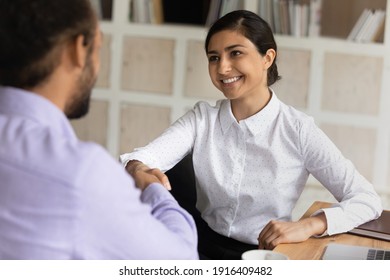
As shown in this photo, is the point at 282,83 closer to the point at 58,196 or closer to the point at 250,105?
the point at 250,105

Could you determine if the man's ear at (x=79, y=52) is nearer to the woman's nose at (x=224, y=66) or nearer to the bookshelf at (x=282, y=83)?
the woman's nose at (x=224, y=66)

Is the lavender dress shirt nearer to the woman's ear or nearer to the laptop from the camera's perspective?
the laptop

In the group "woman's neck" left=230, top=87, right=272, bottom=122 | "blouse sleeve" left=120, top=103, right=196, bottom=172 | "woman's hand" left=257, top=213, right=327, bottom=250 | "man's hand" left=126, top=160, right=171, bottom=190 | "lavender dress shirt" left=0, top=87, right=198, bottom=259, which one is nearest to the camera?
"lavender dress shirt" left=0, top=87, right=198, bottom=259

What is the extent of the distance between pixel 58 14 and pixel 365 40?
2514 mm

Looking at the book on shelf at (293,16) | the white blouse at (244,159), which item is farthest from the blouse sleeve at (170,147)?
the book on shelf at (293,16)

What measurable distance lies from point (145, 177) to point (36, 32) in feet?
1.46

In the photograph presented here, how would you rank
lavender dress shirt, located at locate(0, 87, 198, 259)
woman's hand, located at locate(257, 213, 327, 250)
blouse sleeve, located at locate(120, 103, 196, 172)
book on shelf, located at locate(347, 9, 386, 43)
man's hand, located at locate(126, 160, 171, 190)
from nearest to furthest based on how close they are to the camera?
lavender dress shirt, located at locate(0, 87, 198, 259) < man's hand, located at locate(126, 160, 171, 190) < woman's hand, located at locate(257, 213, 327, 250) < blouse sleeve, located at locate(120, 103, 196, 172) < book on shelf, located at locate(347, 9, 386, 43)

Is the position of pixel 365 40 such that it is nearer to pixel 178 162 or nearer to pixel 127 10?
pixel 127 10

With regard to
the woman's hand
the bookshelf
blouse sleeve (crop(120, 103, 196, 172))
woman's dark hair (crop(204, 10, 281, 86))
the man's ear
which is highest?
the man's ear

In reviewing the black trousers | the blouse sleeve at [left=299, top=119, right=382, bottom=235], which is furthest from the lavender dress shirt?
the black trousers

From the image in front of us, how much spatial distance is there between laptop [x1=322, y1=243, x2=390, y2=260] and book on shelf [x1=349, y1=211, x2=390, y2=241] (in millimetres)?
83

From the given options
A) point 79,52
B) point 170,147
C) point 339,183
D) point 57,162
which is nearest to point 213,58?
point 170,147

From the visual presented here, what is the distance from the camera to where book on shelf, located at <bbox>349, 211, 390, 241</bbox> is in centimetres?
149

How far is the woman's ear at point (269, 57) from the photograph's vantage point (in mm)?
1769
